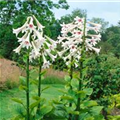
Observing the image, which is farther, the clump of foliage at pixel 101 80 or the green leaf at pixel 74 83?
the clump of foliage at pixel 101 80

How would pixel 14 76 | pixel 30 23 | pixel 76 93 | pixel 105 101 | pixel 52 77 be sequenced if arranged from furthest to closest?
→ pixel 52 77
pixel 14 76
pixel 105 101
pixel 76 93
pixel 30 23

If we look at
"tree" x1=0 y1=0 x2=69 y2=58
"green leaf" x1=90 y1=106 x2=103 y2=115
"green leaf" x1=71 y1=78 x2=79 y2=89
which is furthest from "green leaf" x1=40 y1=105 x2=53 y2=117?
"tree" x1=0 y1=0 x2=69 y2=58

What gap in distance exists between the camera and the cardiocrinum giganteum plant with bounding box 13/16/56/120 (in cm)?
329

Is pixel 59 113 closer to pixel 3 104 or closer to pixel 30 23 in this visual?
pixel 30 23

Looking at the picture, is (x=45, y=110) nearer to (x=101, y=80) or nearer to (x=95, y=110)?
(x=95, y=110)

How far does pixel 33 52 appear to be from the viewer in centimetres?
339

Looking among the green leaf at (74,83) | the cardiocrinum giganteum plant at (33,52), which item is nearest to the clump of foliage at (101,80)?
the green leaf at (74,83)

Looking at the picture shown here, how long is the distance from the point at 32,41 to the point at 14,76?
8968 mm

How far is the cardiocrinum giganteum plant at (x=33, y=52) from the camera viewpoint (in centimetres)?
329

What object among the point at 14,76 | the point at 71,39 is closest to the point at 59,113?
the point at 71,39

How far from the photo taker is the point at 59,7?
22.2 metres

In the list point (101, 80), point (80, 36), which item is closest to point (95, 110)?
point (80, 36)

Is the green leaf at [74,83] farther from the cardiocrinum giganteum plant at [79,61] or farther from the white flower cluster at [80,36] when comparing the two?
the white flower cluster at [80,36]

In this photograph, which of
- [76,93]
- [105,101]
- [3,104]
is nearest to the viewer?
[76,93]
